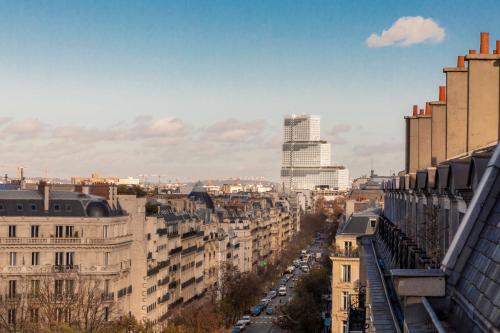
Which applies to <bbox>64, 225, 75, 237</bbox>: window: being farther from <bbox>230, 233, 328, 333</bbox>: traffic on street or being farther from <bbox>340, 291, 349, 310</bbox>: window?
<bbox>230, 233, 328, 333</bbox>: traffic on street

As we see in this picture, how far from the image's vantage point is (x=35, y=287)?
55938 mm

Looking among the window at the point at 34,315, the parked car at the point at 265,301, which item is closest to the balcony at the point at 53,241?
the window at the point at 34,315

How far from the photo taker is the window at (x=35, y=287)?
180ft

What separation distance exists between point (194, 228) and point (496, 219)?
80719 mm

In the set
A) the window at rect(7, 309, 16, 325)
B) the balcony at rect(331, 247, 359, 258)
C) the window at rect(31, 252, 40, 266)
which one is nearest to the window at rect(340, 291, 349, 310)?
the balcony at rect(331, 247, 359, 258)

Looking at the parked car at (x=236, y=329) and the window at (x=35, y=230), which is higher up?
the window at (x=35, y=230)

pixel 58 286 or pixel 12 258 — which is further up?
pixel 12 258

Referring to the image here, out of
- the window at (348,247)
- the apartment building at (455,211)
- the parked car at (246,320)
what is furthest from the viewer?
the parked car at (246,320)

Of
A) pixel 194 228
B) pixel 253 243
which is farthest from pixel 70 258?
pixel 253 243

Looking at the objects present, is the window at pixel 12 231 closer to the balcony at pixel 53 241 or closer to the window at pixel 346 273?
the balcony at pixel 53 241

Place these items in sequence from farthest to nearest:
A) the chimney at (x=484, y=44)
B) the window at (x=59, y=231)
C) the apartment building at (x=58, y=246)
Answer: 1. the window at (x=59, y=231)
2. the apartment building at (x=58, y=246)
3. the chimney at (x=484, y=44)

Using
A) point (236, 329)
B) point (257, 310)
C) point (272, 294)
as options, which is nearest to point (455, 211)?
point (236, 329)

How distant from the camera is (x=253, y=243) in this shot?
13312 cm

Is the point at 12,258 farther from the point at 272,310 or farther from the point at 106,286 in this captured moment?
the point at 272,310
